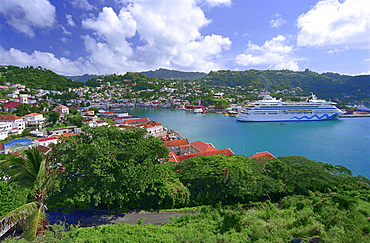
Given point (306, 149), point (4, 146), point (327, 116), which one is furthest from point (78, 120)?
point (327, 116)

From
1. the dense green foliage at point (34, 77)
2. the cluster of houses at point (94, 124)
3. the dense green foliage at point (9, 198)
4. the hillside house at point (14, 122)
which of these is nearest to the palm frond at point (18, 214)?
the dense green foliage at point (9, 198)

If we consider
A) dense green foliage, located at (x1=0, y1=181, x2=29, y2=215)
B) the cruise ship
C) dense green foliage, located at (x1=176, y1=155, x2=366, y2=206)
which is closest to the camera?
dense green foliage, located at (x1=0, y1=181, x2=29, y2=215)

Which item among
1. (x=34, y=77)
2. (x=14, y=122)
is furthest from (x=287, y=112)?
(x=34, y=77)

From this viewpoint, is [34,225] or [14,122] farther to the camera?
[14,122]

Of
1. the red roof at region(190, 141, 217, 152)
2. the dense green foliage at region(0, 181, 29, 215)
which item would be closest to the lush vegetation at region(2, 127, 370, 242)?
the dense green foliage at region(0, 181, 29, 215)

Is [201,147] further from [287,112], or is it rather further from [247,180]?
[287,112]

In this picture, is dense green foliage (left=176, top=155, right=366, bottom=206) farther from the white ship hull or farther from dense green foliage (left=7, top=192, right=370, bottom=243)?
the white ship hull

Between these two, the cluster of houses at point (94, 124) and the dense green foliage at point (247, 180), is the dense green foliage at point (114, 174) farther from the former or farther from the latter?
the cluster of houses at point (94, 124)
